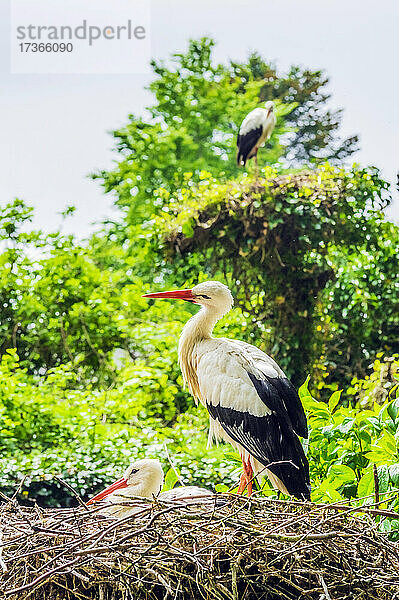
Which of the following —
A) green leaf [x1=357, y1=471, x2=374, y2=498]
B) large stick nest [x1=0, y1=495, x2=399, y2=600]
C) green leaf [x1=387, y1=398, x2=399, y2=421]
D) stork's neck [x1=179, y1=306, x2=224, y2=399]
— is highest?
stork's neck [x1=179, y1=306, x2=224, y2=399]

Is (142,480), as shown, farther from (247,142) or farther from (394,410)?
(247,142)

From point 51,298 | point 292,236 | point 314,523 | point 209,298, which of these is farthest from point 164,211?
point 314,523

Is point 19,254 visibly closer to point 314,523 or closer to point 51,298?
point 51,298

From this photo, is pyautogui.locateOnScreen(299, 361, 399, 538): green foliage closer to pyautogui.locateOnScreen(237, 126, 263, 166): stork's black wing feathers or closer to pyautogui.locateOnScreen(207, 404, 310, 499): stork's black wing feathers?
pyautogui.locateOnScreen(207, 404, 310, 499): stork's black wing feathers

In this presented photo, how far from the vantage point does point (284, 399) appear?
80.4 inches

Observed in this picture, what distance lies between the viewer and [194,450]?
3.74 m

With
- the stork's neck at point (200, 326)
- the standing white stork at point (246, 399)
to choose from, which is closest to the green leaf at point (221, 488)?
the standing white stork at point (246, 399)

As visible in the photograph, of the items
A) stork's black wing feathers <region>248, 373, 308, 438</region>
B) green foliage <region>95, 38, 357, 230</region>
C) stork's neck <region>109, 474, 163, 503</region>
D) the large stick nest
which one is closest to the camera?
the large stick nest

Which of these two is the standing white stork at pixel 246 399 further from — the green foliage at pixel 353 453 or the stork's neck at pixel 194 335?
the green foliage at pixel 353 453

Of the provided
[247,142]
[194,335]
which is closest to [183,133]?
[247,142]

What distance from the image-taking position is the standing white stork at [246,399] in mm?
1999

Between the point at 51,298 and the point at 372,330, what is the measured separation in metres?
2.16

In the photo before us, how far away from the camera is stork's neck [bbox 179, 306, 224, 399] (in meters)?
2.21

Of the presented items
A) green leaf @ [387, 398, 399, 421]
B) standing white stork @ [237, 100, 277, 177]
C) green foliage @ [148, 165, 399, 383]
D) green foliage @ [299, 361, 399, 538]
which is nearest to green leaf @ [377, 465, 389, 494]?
green foliage @ [299, 361, 399, 538]
